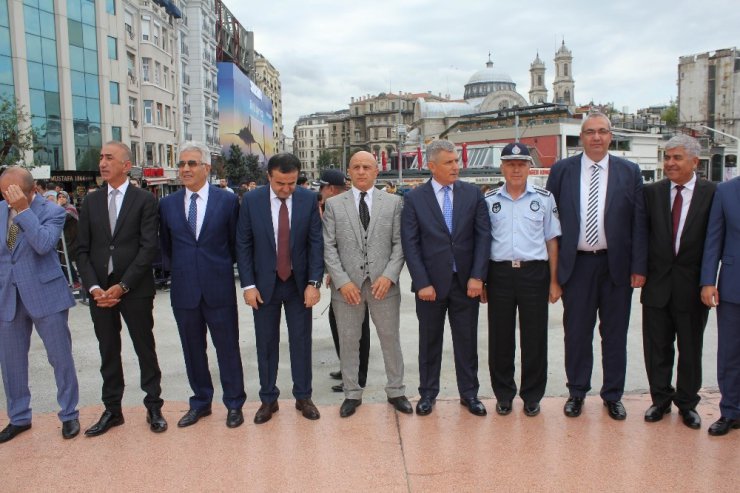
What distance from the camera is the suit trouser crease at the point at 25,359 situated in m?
3.87

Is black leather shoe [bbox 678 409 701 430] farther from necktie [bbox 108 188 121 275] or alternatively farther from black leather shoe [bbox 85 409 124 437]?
necktie [bbox 108 188 121 275]

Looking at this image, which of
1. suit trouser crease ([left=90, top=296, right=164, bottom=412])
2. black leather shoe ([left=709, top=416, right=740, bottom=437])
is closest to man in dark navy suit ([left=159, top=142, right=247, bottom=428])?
suit trouser crease ([left=90, top=296, right=164, bottom=412])

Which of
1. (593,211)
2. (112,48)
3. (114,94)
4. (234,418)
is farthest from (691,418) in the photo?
(112,48)

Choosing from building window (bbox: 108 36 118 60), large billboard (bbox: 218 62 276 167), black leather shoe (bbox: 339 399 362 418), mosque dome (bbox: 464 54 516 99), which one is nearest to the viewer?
black leather shoe (bbox: 339 399 362 418)

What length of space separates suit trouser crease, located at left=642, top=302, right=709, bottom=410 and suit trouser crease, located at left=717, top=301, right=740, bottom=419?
135 millimetres

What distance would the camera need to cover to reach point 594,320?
13.3 ft

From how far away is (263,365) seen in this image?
4074 millimetres

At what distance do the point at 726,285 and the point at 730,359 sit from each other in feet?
1.65

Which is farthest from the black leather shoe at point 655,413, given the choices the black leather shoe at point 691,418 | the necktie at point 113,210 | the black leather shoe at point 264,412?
the necktie at point 113,210

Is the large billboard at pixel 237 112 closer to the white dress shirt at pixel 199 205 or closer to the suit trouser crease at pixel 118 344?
the white dress shirt at pixel 199 205

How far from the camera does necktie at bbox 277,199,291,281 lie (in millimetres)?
3975

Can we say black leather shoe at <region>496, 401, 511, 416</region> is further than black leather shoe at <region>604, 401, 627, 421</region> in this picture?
Yes

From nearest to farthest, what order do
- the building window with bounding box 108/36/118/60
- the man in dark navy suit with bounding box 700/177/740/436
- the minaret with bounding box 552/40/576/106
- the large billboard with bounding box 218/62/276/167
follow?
the man in dark navy suit with bounding box 700/177/740/436 < the building window with bounding box 108/36/118/60 < the large billboard with bounding box 218/62/276/167 < the minaret with bounding box 552/40/576/106

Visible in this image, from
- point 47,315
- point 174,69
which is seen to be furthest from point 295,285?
point 174,69
